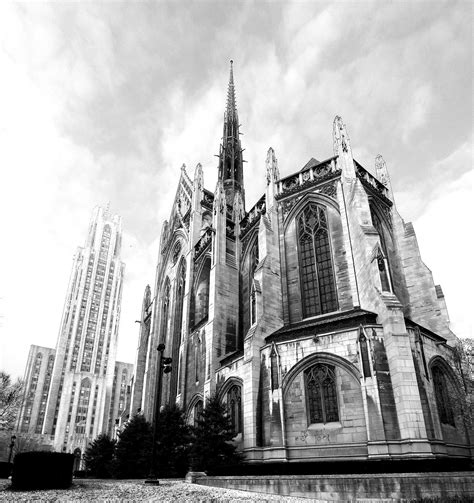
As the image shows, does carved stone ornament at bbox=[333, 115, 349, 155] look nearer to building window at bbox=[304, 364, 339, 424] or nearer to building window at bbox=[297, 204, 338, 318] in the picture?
building window at bbox=[297, 204, 338, 318]

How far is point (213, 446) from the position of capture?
1814 cm

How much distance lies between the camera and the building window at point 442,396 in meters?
17.2

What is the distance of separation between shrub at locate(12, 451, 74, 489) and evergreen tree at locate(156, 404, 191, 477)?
1140 centimetres

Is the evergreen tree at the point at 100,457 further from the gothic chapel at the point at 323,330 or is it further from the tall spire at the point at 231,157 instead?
the tall spire at the point at 231,157

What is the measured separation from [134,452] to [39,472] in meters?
14.3

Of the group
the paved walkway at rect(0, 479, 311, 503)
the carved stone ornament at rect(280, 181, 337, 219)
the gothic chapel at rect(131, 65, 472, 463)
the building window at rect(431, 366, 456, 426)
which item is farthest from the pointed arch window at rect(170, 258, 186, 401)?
the paved walkway at rect(0, 479, 311, 503)

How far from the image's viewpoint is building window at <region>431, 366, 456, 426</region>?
17208mm

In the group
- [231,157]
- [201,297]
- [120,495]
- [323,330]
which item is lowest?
[120,495]

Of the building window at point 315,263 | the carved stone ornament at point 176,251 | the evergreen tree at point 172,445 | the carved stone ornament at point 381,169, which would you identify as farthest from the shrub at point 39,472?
the carved stone ornament at point 176,251

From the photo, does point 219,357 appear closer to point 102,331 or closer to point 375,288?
point 375,288

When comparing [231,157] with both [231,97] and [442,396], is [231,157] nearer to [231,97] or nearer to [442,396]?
[231,97]

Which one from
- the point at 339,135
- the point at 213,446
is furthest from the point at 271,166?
the point at 213,446

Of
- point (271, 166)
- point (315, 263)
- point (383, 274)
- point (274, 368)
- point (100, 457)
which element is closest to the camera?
point (383, 274)

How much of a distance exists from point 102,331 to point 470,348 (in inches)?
3918
